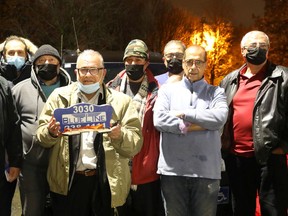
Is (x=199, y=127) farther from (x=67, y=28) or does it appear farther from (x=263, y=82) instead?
(x=67, y=28)

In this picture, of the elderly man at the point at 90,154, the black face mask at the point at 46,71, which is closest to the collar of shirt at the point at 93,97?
the elderly man at the point at 90,154

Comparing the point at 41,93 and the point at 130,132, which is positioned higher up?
the point at 41,93

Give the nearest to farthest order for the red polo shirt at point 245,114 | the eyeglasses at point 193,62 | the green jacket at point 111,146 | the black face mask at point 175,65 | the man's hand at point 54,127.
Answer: the man's hand at point 54,127 < the green jacket at point 111,146 < the eyeglasses at point 193,62 < the red polo shirt at point 245,114 < the black face mask at point 175,65

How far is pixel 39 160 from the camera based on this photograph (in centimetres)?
406

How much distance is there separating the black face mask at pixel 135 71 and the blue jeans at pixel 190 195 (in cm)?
110

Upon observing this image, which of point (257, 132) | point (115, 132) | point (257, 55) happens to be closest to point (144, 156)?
point (115, 132)

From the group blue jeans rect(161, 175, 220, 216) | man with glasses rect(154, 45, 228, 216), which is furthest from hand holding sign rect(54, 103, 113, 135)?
blue jeans rect(161, 175, 220, 216)

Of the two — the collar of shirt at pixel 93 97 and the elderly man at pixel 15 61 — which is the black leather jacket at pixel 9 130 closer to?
the collar of shirt at pixel 93 97

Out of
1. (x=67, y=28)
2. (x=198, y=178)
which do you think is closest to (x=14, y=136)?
(x=198, y=178)

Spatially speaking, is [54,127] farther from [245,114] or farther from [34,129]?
[245,114]

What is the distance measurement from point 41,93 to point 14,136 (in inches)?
19.9

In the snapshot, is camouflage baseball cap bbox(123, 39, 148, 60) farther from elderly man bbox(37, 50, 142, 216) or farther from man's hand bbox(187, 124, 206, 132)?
man's hand bbox(187, 124, 206, 132)

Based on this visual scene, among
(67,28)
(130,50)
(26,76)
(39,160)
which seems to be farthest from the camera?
(67,28)

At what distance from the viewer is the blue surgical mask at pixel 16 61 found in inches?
183
